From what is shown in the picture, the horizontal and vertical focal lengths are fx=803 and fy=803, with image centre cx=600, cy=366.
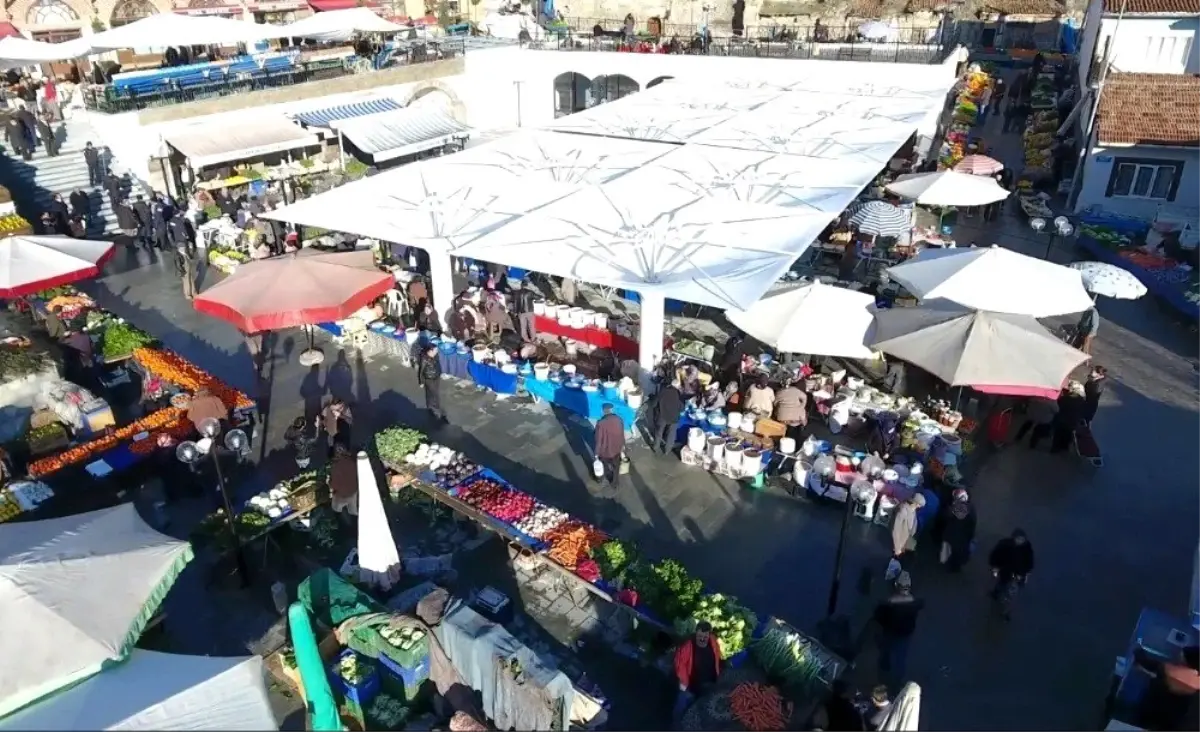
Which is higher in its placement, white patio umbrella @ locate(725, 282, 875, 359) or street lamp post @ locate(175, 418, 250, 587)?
white patio umbrella @ locate(725, 282, 875, 359)

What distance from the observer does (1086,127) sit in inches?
977

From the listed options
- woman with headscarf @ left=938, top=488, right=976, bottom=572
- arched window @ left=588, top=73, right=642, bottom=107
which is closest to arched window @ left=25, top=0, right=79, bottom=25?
arched window @ left=588, top=73, right=642, bottom=107

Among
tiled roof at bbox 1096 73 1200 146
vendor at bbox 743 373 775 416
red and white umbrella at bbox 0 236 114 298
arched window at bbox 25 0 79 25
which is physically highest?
arched window at bbox 25 0 79 25

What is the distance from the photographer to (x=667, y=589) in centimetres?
850

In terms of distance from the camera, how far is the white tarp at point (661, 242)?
1176cm

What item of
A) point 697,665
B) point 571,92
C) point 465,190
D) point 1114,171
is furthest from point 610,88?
point 697,665

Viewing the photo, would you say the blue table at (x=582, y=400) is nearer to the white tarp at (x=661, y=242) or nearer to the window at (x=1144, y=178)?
the white tarp at (x=661, y=242)

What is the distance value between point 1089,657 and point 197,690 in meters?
8.73

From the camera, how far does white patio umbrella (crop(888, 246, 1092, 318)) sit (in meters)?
12.3

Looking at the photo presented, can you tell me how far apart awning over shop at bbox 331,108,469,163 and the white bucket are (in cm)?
1693

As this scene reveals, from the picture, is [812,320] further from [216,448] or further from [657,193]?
[216,448]

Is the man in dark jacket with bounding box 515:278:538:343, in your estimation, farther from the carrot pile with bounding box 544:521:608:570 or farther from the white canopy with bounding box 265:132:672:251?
the carrot pile with bounding box 544:521:608:570

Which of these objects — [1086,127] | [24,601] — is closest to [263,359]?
[24,601]

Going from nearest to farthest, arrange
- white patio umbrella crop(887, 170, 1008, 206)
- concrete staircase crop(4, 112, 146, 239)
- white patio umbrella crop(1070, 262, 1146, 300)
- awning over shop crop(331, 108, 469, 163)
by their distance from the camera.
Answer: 1. white patio umbrella crop(1070, 262, 1146, 300)
2. white patio umbrella crop(887, 170, 1008, 206)
3. concrete staircase crop(4, 112, 146, 239)
4. awning over shop crop(331, 108, 469, 163)
